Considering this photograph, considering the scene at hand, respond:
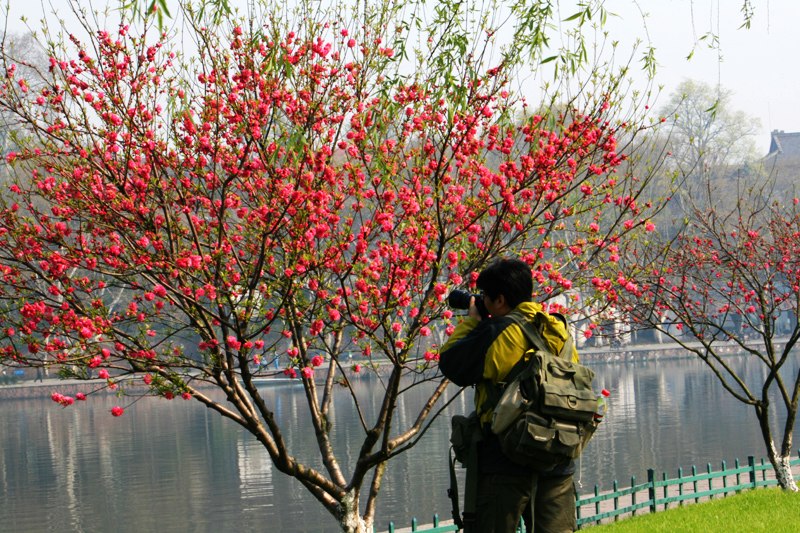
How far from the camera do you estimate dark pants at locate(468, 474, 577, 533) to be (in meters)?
4.57

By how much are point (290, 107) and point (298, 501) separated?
13.9 meters

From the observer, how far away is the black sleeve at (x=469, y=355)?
4.64 metres

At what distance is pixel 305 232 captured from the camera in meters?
7.31

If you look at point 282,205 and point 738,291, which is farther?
point 738,291

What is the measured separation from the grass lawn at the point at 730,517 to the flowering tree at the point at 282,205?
3.09 m

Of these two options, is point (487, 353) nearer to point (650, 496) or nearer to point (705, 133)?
point (650, 496)

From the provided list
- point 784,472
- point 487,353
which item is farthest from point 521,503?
point 784,472

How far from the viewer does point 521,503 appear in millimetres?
4594

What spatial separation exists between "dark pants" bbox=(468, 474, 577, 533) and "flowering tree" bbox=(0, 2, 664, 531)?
103 inches

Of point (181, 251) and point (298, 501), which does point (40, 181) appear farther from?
point (298, 501)

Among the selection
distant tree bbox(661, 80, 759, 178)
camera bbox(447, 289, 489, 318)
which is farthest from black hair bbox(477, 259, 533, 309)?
distant tree bbox(661, 80, 759, 178)

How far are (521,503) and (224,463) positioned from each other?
2256 cm

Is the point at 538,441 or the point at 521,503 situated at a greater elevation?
the point at 538,441

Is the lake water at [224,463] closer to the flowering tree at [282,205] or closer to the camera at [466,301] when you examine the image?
the flowering tree at [282,205]
